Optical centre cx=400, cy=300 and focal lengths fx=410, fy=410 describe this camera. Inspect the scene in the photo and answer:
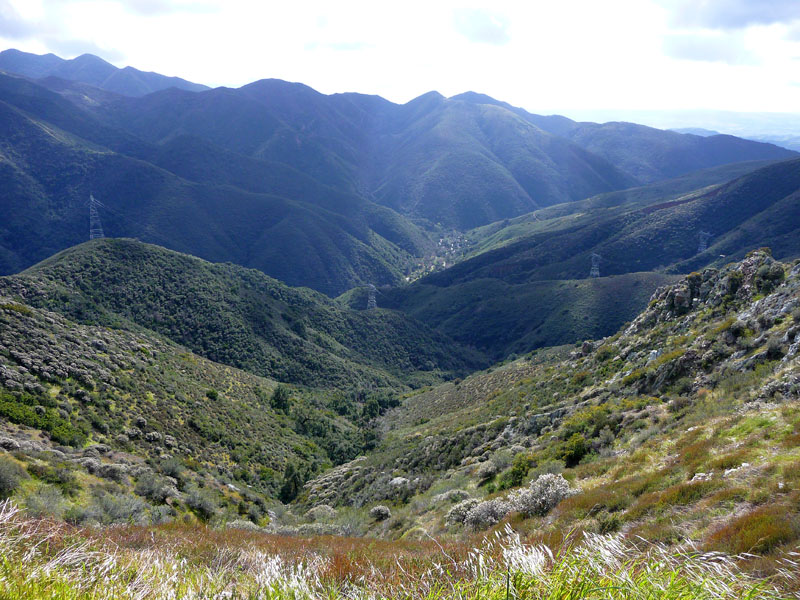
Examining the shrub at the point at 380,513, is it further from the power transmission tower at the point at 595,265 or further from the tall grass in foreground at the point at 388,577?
the power transmission tower at the point at 595,265

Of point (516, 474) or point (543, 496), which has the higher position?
point (543, 496)

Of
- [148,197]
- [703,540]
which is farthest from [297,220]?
[703,540]

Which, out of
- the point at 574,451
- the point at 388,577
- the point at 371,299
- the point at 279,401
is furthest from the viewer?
the point at 371,299

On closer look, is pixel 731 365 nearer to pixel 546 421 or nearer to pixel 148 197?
pixel 546 421

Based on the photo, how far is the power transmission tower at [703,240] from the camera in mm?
131613

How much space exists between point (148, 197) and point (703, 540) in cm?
22420

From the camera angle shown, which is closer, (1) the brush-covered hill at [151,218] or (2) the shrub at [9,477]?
(2) the shrub at [9,477]

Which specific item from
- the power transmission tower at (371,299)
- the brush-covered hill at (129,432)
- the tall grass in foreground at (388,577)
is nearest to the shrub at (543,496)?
the tall grass in foreground at (388,577)

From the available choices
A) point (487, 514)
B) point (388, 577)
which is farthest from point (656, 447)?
point (388, 577)

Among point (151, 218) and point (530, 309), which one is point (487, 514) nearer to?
point (530, 309)

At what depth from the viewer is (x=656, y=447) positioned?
10633mm

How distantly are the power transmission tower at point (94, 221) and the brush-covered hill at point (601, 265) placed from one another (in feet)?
382

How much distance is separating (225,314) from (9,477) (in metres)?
62.9

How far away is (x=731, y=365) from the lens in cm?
1393
